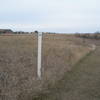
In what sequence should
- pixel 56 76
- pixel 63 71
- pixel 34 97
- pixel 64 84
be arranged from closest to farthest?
pixel 34 97 → pixel 64 84 → pixel 56 76 → pixel 63 71

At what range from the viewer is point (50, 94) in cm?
538

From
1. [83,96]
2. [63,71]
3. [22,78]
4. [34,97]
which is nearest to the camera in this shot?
[34,97]

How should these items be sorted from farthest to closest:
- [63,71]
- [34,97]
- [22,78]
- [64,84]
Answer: [63,71]
[64,84]
[22,78]
[34,97]

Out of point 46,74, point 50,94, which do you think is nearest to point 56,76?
point 46,74

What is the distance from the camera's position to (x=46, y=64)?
8180mm

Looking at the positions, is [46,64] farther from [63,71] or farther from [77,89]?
[77,89]

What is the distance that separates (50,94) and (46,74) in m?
1.41

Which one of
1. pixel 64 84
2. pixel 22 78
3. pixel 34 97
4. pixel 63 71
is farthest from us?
pixel 63 71

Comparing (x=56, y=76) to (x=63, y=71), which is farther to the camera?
(x=63, y=71)

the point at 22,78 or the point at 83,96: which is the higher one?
the point at 22,78

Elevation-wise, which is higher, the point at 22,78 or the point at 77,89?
the point at 22,78

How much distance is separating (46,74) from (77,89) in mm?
1289

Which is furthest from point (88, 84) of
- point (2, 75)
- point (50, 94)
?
point (2, 75)

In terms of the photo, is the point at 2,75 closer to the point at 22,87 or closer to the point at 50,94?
the point at 22,87
